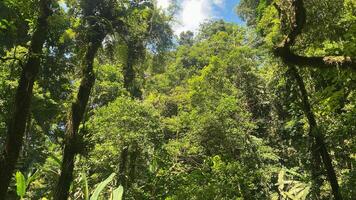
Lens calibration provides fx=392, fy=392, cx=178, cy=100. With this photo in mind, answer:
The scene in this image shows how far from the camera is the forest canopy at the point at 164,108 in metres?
Answer: 5.26

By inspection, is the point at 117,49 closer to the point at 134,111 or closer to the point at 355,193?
the point at 134,111

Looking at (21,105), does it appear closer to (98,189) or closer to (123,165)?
(98,189)

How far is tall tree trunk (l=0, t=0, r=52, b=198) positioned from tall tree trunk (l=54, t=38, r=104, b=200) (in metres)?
2.52

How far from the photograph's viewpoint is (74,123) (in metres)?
7.44

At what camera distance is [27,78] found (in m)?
4.62

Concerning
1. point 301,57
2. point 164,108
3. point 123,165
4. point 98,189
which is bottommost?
point 98,189

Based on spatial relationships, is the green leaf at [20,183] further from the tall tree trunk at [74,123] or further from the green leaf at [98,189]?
the tall tree trunk at [74,123]

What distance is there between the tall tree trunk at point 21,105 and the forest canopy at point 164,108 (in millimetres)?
12

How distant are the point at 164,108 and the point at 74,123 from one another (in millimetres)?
20182

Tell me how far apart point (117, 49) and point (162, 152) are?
743 centimetres

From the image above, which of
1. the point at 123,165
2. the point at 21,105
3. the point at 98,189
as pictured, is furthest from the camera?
the point at 123,165

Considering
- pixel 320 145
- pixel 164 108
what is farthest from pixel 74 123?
pixel 164 108

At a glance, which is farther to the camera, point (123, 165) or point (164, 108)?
point (164, 108)

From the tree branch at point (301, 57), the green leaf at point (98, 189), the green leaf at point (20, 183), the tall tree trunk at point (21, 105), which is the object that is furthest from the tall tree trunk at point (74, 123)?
the tree branch at point (301, 57)
